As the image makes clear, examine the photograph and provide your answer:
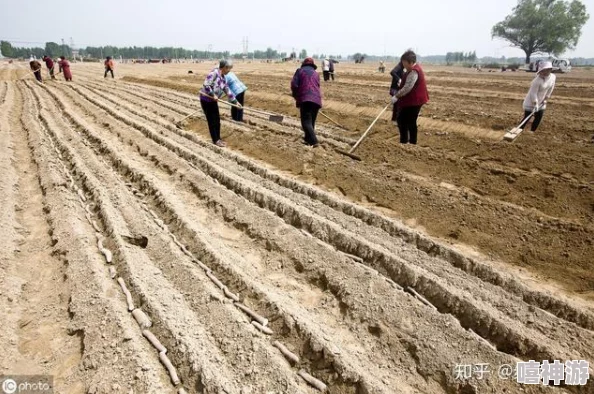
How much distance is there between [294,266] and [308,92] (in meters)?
3.59

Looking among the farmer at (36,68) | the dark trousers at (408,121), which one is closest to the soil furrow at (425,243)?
the dark trousers at (408,121)

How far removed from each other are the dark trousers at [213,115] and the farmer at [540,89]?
5.24m

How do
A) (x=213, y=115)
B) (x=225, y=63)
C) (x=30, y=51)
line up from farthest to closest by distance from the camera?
(x=30, y=51) → (x=213, y=115) → (x=225, y=63)

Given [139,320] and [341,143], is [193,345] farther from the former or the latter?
[341,143]

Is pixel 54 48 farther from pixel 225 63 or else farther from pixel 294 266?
pixel 294 266

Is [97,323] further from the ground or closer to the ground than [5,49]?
closer to the ground

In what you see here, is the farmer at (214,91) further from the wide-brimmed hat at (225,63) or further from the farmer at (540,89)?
the farmer at (540,89)

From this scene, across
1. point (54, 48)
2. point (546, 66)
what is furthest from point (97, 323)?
point (54, 48)

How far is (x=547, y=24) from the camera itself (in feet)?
161

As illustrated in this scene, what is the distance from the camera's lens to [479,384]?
6.63ft

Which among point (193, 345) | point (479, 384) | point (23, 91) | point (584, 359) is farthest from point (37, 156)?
point (23, 91)

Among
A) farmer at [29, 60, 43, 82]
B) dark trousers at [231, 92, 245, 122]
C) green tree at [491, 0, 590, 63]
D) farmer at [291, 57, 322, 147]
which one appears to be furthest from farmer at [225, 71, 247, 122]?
green tree at [491, 0, 590, 63]

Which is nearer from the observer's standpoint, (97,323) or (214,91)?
(97,323)

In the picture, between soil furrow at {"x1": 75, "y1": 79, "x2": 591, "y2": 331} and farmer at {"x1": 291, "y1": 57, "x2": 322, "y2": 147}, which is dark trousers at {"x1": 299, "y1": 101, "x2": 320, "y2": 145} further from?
soil furrow at {"x1": 75, "y1": 79, "x2": 591, "y2": 331}
